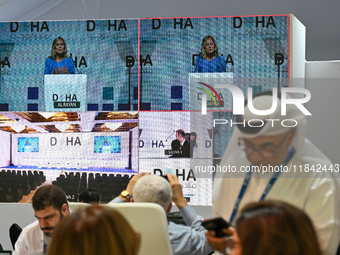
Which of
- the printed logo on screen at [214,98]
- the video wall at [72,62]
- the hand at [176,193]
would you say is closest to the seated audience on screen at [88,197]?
the video wall at [72,62]

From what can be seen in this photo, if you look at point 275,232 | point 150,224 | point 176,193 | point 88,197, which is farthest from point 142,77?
point 275,232

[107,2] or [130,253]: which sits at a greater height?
[107,2]

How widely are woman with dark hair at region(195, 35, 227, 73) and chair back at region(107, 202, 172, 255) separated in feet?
7.47

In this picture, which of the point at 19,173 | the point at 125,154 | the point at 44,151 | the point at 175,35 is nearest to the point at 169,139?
the point at 125,154

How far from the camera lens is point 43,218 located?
7.51 feet

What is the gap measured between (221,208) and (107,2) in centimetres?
410

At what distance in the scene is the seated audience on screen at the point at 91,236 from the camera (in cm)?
101

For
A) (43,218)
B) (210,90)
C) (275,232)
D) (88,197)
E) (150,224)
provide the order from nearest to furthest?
(275,232) < (150,224) < (43,218) < (88,197) < (210,90)

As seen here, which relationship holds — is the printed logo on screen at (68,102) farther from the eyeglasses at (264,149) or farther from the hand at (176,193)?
the eyeglasses at (264,149)

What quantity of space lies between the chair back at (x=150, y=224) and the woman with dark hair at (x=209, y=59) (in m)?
2.28

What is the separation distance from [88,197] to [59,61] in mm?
1434

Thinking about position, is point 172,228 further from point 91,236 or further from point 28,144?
point 28,144

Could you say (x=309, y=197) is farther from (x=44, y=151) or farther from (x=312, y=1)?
(x=312, y=1)

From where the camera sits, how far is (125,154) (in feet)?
Result: 13.3
